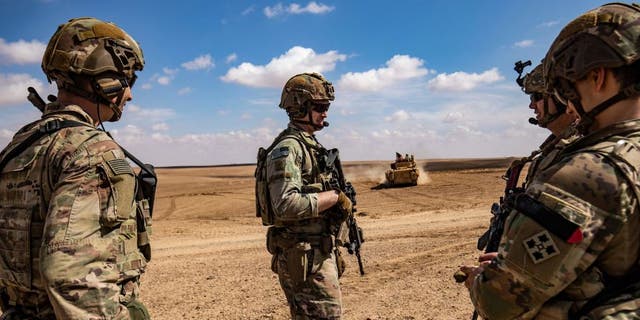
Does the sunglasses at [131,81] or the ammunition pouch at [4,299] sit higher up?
the sunglasses at [131,81]

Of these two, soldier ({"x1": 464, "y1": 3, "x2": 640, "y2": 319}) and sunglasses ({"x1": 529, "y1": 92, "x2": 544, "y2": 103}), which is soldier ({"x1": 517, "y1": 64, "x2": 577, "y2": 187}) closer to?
sunglasses ({"x1": 529, "y1": 92, "x2": 544, "y2": 103})

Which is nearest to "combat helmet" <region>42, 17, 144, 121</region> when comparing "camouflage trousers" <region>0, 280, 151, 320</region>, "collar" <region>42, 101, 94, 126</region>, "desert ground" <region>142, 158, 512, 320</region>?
"collar" <region>42, 101, 94, 126</region>

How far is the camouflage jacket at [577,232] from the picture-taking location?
173 centimetres

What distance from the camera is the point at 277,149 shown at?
4008mm

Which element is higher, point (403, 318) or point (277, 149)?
point (277, 149)

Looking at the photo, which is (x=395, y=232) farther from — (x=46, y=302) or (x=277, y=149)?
(x=46, y=302)

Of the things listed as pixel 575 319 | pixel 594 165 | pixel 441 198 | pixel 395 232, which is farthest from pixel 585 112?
pixel 441 198

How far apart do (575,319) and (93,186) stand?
2101 mm

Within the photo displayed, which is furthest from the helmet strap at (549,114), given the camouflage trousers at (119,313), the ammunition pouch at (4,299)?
the ammunition pouch at (4,299)

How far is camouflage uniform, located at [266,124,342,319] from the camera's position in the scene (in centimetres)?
380

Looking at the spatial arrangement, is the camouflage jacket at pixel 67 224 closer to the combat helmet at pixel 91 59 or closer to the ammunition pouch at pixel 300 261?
the combat helmet at pixel 91 59

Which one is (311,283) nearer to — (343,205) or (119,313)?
(343,205)

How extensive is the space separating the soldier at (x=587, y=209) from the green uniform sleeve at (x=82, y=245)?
65.2 inches

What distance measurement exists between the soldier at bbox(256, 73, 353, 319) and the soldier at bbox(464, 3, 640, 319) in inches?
76.2
